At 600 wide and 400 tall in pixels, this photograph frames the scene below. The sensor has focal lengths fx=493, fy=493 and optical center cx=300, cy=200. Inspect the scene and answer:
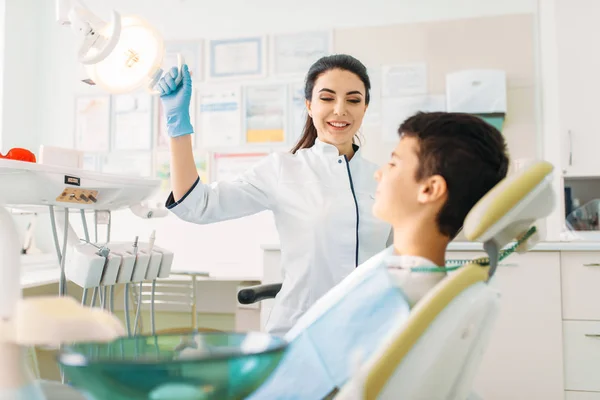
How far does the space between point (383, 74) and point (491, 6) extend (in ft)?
2.19

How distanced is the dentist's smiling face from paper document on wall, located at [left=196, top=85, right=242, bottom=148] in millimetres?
1639

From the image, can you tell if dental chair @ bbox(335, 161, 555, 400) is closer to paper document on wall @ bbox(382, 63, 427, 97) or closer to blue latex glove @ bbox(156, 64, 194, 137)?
blue latex glove @ bbox(156, 64, 194, 137)

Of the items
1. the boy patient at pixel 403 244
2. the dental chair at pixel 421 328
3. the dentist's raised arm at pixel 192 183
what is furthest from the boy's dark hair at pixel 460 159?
the dentist's raised arm at pixel 192 183

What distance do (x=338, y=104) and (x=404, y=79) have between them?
5.05 feet

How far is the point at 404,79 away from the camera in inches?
108

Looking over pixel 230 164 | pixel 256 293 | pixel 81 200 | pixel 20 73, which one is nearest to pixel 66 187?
pixel 81 200

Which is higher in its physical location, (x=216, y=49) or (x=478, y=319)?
(x=216, y=49)

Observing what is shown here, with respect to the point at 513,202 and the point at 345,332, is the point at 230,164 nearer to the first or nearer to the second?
the point at 345,332

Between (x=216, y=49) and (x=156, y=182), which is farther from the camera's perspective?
(x=216, y=49)

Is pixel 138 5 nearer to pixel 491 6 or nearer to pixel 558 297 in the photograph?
pixel 491 6

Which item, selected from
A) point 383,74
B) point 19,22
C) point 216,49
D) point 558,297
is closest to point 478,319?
point 558,297

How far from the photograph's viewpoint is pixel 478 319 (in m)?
0.67

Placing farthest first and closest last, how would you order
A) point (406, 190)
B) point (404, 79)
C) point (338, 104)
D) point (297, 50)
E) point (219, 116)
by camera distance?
point (219, 116) < point (297, 50) < point (404, 79) < point (338, 104) < point (406, 190)

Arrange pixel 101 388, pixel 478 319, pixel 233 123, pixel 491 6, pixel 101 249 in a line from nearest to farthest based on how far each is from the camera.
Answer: pixel 101 388 → pixel 478 319 → pixel 101 249 → pixel 491 6 → pixel 233 123
